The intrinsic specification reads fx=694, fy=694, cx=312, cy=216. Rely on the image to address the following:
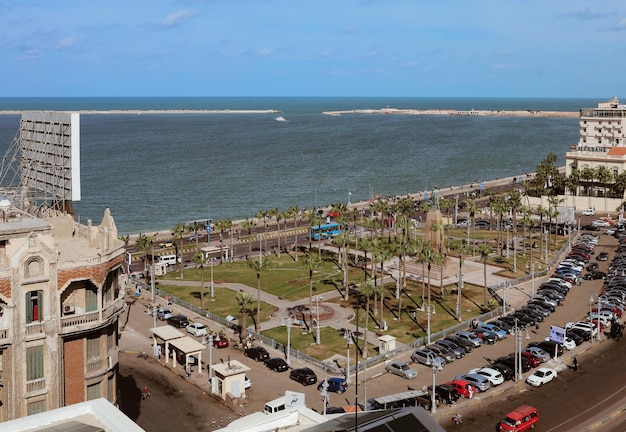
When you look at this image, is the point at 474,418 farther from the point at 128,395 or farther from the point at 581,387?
the point at 128,395

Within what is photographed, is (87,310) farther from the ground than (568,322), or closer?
farther from the ground

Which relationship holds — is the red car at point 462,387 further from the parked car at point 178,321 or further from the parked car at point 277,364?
the parked car at point 178,321

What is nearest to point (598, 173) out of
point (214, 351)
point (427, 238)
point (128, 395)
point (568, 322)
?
point (427, 238)

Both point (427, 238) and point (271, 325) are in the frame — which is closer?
point (271, 325)

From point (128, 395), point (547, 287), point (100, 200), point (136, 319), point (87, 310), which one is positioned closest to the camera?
point (87, 310)

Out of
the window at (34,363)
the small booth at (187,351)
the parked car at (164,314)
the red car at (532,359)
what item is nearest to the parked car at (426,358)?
the red car at (532,359)

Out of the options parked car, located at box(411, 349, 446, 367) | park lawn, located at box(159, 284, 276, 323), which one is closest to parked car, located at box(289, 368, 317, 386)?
parked car, located at box(411, 349, 446, 367)
